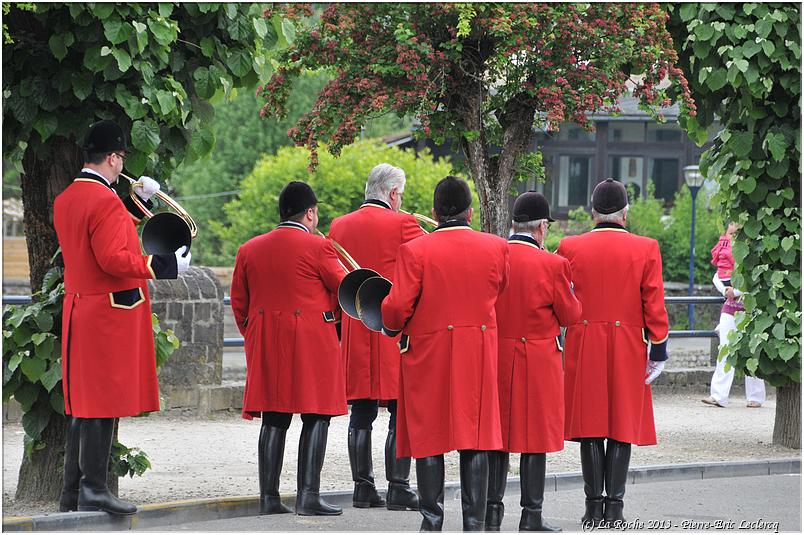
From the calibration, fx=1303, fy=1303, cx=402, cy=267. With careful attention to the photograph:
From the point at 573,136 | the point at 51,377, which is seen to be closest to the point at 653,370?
the point at 51,377

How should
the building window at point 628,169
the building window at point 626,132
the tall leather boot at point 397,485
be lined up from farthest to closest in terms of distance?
the building window at point 628,169, the building window at point 626,132, the tall leather boot at point 397,485

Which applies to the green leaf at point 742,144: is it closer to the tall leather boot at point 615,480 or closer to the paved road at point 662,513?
the paved road at point 662,513

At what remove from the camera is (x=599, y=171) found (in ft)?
134

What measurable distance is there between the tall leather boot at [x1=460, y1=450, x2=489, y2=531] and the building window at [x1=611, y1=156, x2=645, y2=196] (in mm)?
35070

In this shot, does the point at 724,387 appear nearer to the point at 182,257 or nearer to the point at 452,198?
the point at 452,198

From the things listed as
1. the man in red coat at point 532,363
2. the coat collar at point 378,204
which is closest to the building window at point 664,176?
the coat collar at point 378,204

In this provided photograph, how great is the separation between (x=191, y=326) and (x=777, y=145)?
572 cm

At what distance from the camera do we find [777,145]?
1082 cm

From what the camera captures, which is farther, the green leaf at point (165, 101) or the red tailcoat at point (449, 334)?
the green leaf at point (165, 101)

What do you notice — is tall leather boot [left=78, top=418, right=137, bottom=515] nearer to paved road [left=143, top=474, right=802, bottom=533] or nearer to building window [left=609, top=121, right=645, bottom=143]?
paved road [left=143, top=474, right=802, bottom=533]

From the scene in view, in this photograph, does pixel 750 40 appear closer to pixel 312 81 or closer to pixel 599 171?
pixel 599 171

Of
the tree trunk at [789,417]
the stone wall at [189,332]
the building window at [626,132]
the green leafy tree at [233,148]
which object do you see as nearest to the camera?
the tree trunk at [789,417]

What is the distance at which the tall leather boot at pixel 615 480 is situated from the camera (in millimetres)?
7715

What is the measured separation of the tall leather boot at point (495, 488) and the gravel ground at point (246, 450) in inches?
77.6
